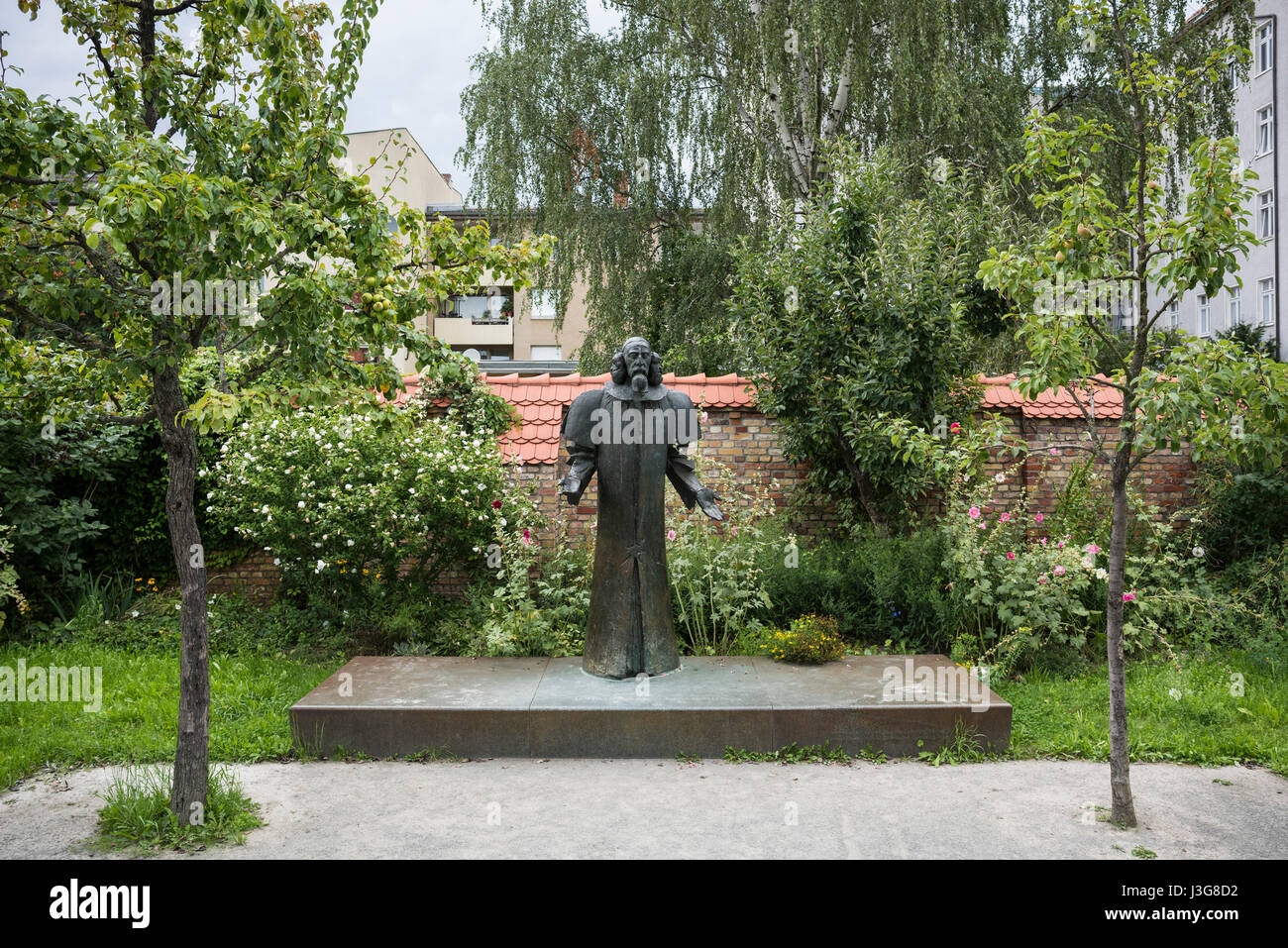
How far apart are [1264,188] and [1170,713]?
76.7 feet

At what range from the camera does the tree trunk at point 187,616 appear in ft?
14.0

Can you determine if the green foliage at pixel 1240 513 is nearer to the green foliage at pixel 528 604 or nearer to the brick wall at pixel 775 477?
the brick wall at pixel 775 477

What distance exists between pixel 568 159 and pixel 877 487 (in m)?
8.54

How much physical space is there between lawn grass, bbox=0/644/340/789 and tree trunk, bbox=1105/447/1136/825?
462 centimetres

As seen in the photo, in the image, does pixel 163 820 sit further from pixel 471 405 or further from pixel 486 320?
Result: pixel 486 320

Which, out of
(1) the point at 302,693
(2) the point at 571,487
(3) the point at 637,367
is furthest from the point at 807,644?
(1) the point at 302,693

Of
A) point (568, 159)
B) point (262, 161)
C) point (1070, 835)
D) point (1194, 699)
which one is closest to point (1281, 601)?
point (1194, 699)

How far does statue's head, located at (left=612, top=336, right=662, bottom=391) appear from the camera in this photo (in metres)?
6.15

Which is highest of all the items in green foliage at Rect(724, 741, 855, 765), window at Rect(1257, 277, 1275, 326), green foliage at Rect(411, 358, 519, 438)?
→ window at Rect(1257, 277, 1275, 326)

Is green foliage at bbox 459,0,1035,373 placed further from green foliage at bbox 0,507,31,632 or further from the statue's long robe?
green foliage at bbox 0,507,31,632

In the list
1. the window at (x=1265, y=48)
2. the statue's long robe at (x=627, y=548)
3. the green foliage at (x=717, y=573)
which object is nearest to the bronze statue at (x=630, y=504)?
the statue's long robe at (x=627, y=548)

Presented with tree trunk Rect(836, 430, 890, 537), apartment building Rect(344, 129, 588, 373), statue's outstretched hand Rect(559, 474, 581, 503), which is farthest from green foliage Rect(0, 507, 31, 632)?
apartment building Rect(344, 129, 588, 373)

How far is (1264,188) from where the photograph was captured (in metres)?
23.3

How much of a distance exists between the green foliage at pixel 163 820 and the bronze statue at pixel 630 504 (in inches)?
98.0
